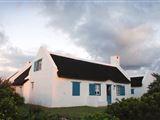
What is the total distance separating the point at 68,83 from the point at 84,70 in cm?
327

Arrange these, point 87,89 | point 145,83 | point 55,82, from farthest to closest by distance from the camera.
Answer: point 145,83
point 87,89
point 55,82

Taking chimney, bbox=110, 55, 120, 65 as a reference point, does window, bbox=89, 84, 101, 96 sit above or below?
below

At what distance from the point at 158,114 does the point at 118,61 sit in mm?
28194

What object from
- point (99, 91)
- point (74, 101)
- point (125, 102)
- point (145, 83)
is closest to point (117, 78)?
point (99, 91)

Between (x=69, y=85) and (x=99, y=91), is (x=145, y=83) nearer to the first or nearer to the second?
(x=99, y=91)

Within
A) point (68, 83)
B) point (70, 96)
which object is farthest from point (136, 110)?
point (70, 96)

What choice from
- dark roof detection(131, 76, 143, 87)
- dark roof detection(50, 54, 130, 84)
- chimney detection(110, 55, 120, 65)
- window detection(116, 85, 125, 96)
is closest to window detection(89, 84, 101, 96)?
dark roof detection(50, 54, 130, 84)

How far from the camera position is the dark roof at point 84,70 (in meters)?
28.7

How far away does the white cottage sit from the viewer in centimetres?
2817

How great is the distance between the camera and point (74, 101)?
1147 inches

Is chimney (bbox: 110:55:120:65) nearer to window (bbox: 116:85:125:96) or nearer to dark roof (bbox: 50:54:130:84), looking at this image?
dark roof (bbox: 50:54:130:84)

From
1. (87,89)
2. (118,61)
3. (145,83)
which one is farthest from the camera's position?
(145,83)

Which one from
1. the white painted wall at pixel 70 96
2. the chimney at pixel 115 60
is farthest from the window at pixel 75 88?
the chimney at pixel 115 60

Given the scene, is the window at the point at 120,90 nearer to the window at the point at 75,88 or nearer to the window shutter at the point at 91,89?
the window shutter at the point at 91,89
